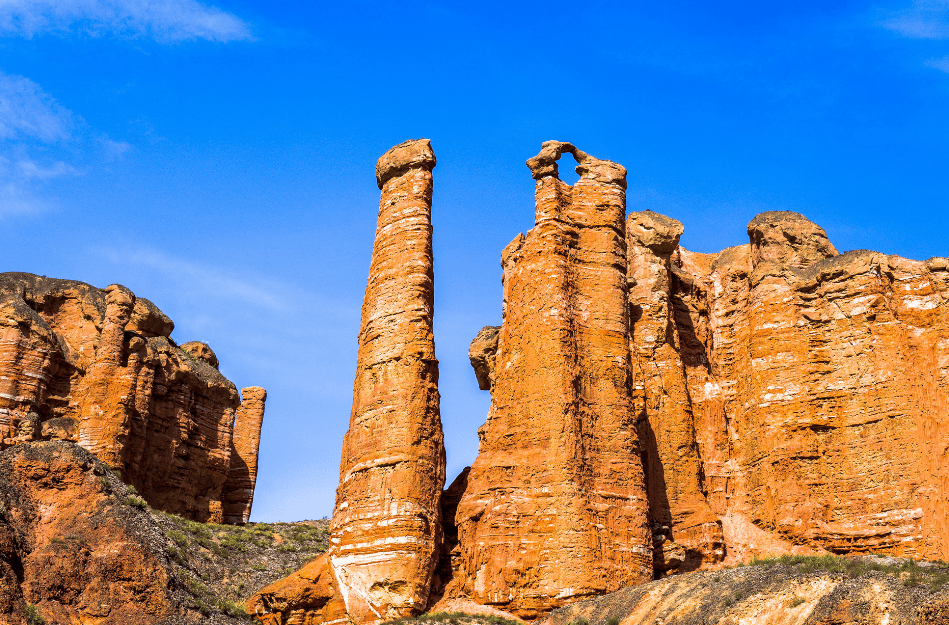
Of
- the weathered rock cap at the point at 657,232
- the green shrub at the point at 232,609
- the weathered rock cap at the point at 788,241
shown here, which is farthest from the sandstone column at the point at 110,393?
the weathered rock cap at the point at 788,241

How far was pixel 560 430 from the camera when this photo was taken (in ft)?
105

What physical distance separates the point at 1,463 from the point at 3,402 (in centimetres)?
1027

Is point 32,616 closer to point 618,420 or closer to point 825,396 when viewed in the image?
point 618,420

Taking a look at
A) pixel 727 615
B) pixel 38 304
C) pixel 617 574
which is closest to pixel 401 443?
pixel 617 574

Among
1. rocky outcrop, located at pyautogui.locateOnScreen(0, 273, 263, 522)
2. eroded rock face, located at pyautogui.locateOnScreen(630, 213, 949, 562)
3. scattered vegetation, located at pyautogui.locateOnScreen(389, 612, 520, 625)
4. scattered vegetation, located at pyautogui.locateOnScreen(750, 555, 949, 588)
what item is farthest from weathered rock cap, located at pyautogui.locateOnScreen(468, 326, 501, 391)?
rocky outcrop, located at pyautogui.locateOnScreen(0, 273, 263, 522)

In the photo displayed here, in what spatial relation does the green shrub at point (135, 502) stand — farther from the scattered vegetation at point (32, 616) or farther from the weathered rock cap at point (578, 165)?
the weathered rock cap at point (578, 165)

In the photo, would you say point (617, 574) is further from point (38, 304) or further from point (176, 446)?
point (38, 304)

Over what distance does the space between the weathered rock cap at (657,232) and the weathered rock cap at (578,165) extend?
340cm

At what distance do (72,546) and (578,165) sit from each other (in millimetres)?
22042

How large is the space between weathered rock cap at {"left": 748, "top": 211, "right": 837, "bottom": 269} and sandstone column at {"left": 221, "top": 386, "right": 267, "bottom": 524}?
103ft

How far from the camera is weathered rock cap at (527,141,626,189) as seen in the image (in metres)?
37.6

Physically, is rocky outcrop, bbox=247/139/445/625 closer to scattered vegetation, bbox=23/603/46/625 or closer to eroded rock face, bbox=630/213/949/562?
scattered vegetation, bbox=23/603/46/625

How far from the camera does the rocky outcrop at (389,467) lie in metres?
32.7

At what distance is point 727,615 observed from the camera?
82.3 feet
